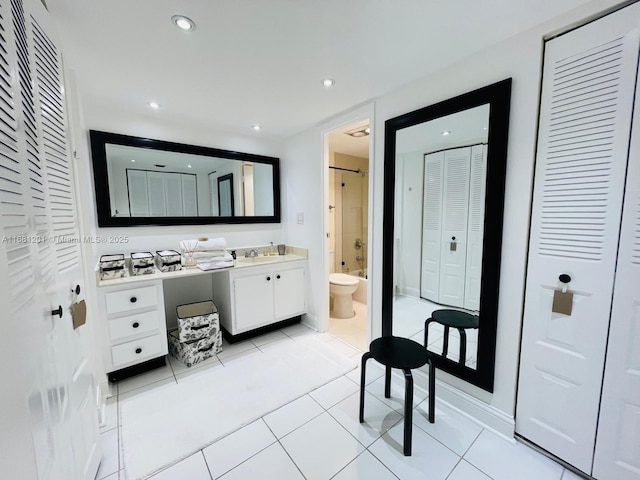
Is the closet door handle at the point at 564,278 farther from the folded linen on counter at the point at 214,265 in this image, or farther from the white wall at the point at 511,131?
the folded linen on counter at the point at 214,265

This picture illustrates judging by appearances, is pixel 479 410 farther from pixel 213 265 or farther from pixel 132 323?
pixel 132 323

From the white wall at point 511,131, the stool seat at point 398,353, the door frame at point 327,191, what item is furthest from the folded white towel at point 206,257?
the white wall at point 511,131

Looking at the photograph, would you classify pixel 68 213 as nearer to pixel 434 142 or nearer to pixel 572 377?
pixel 434 142

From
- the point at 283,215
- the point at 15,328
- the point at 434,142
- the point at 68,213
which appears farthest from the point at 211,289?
the point at 434,142

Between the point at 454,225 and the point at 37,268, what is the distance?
2.13m

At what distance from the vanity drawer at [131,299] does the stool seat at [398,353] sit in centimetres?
180

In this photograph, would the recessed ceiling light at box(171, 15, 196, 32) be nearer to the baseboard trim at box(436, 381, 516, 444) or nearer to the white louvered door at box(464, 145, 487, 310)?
the white louvered door at box(464, 145, 487, 310)

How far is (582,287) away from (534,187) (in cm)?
55

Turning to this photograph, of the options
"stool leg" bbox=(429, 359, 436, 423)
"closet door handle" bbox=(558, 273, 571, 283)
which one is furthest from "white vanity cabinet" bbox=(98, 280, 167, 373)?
"closet door handle" bbox=(558, 273, 571, 283)

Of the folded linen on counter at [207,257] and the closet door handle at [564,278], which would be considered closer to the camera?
the closet door handle at [564,278]

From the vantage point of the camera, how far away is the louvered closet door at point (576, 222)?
1143mm

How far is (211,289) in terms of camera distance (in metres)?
2.97

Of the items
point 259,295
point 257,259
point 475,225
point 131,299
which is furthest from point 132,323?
point 475,225

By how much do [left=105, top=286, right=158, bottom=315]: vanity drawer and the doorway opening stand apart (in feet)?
6.05
